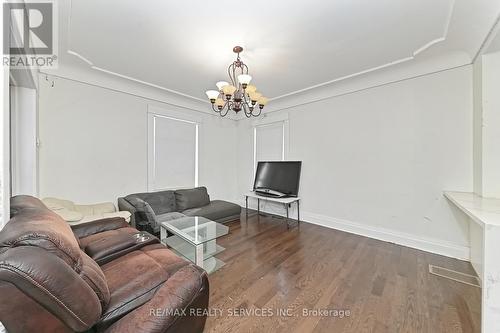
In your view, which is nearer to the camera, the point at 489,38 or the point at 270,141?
the point at 489,38

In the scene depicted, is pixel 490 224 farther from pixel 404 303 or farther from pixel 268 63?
pixel 268 63

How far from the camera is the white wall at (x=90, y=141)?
282cm

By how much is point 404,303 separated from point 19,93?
4.67 meters

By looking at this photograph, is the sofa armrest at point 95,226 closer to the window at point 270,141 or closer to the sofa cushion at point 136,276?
the sofa cushion at point 136,276

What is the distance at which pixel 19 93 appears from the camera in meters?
2.38

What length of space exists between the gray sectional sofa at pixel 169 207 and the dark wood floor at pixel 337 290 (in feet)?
2.88

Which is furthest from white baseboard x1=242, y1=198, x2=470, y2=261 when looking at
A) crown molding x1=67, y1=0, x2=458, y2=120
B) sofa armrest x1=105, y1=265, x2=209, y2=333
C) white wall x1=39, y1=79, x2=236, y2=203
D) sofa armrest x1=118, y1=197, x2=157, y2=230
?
white wall x1=39, y1=79, x2=236, y2=203

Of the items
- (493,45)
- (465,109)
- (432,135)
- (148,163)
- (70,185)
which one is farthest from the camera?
(148,163)

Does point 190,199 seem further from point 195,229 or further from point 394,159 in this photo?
point 394,159

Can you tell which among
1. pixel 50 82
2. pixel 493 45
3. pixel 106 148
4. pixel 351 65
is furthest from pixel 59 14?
pixel 493 45

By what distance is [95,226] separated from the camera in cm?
214

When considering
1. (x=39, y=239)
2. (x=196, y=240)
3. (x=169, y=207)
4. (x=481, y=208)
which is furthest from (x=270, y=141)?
(x=39, y=239)

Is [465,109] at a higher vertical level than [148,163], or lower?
higher

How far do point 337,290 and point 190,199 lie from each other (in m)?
2.89
